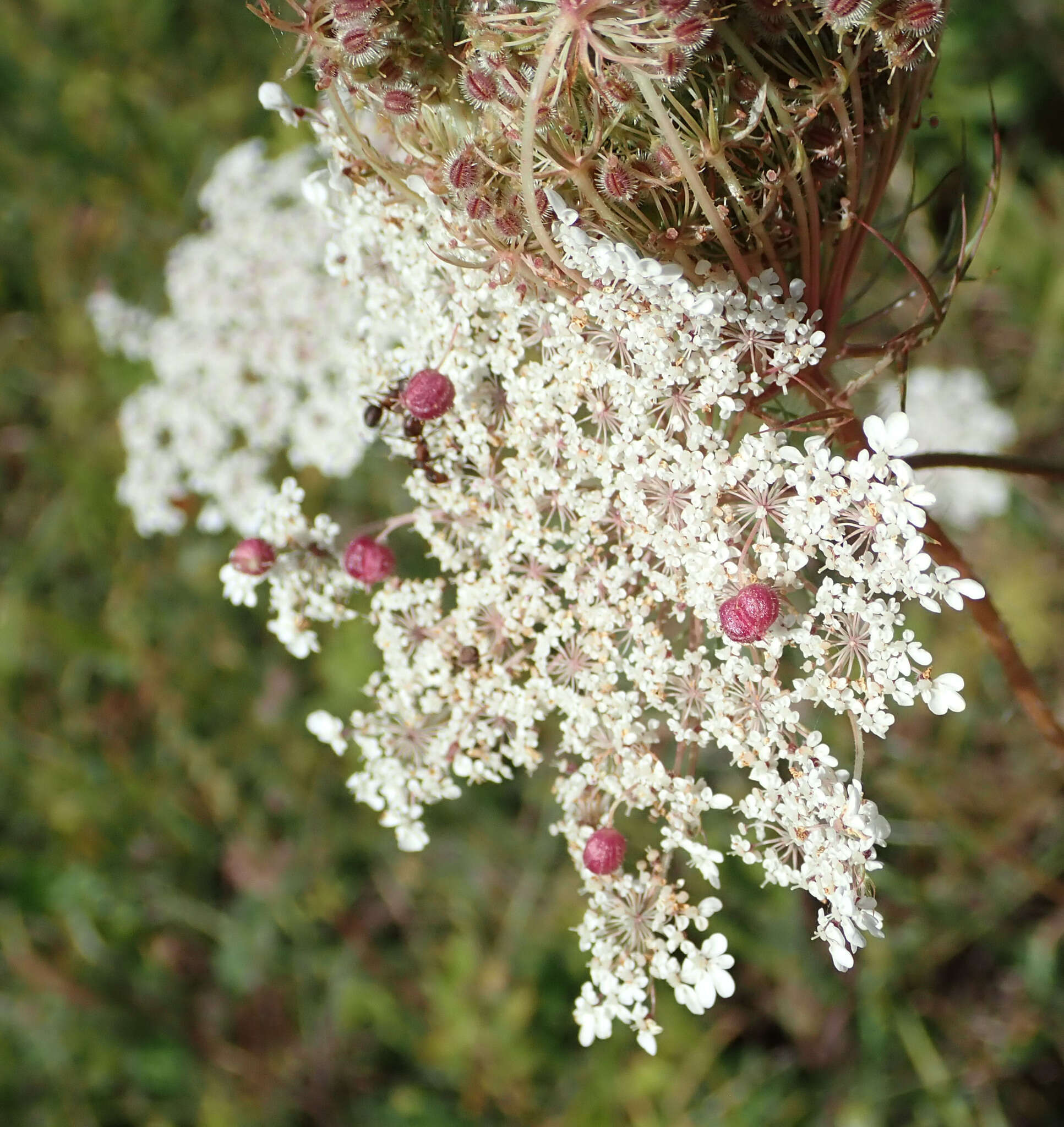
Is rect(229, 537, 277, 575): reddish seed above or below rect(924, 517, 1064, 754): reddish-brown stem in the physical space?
above

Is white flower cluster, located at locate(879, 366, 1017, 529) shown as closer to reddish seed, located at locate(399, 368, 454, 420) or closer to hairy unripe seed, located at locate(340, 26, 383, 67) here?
reddish seed, located at locate(399, 368, 454, 420)

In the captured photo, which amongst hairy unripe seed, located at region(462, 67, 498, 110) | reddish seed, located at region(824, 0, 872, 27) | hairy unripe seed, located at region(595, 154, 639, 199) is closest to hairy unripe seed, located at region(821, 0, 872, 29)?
reddish seed, located at region(824, 0, 872, 27)

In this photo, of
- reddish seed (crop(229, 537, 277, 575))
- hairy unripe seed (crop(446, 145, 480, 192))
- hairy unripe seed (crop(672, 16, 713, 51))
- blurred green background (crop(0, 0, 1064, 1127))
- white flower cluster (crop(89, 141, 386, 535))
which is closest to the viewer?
hairy unripe seed (crop(672, 16, 713, 51))

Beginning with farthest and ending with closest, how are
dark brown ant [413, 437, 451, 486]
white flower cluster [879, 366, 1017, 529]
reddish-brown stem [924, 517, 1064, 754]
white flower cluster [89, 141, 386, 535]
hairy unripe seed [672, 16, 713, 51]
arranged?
1. white flower cluster [879, 366, 1017, 529]
2. white flower cluster [89, 141, 386, 535]
3. dark brown ant [413, 437, 451, 486]
4. reddish-brown stem [924, 517, 1064, 754]
5. hairy unripe seed [672, 16, 713, 51]

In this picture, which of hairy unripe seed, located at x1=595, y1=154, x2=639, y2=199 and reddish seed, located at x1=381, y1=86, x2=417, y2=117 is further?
reddish seed, located at x1=381, y1=86, x2=417, y2=117

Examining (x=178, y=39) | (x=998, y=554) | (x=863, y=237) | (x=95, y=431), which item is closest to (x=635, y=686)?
(x=863, y=237)

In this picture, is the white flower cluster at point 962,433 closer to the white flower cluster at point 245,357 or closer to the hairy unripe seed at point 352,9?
the white flower cluster at point 245,357

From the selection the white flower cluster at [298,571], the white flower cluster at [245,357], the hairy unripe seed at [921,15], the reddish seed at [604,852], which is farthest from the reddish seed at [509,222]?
the white flower cluster at [245,357]

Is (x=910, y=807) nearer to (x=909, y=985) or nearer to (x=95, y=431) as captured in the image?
(x=909, y=985)
